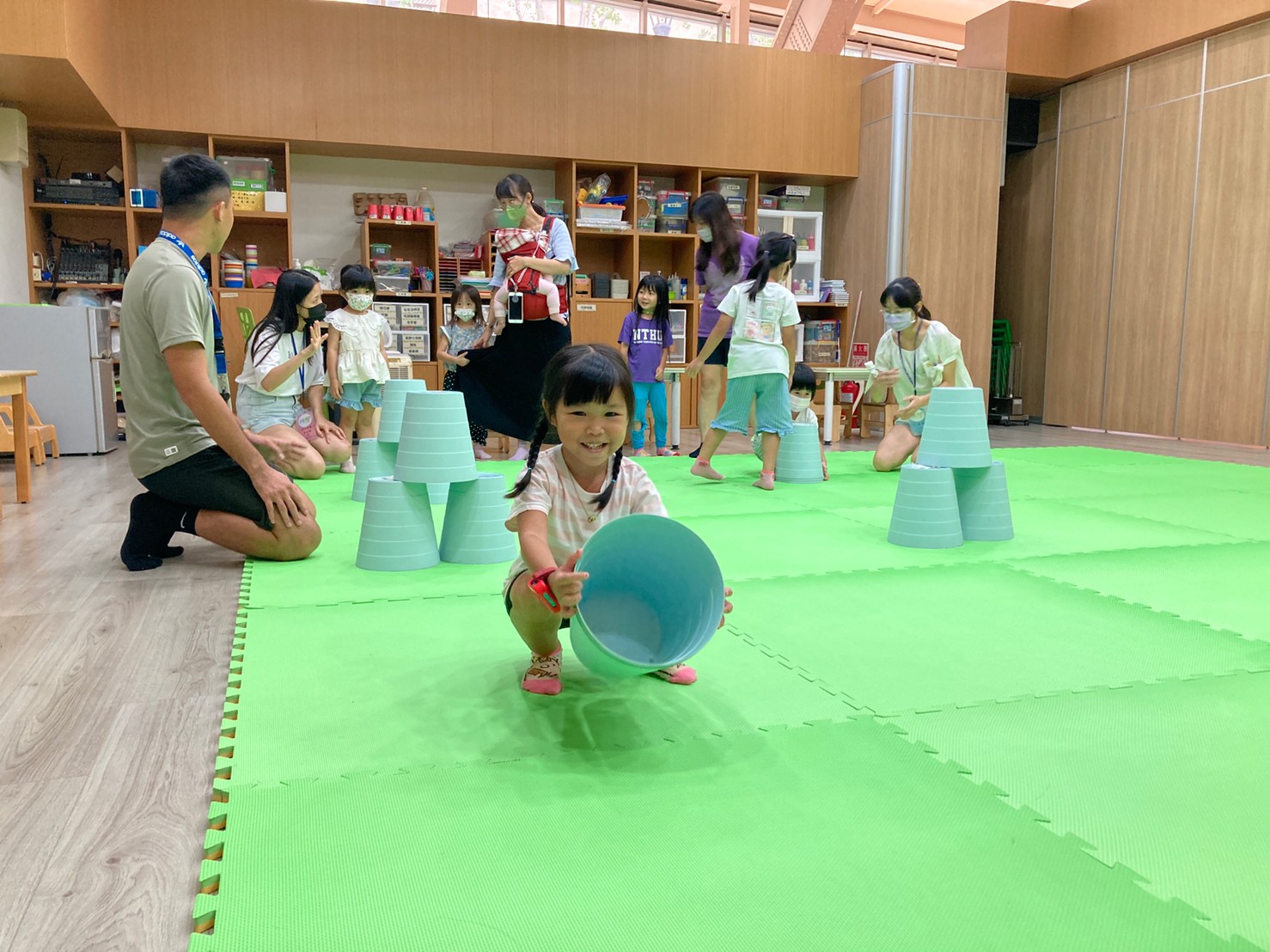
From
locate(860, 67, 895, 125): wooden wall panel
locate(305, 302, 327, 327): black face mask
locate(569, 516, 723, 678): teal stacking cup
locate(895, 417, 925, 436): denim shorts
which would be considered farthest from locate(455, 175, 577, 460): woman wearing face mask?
locate(860, 67, 895, 125): wooden wall panel

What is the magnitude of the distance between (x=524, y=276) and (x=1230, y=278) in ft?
19.5

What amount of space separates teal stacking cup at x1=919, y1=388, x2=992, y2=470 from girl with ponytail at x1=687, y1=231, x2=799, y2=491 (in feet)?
4.18

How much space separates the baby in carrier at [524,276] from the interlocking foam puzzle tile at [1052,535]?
2405 mm

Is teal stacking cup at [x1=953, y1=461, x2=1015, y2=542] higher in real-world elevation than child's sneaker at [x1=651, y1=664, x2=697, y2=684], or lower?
higher

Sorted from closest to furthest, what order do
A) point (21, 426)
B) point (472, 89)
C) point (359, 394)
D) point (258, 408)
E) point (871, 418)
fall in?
point (21, 426)
point (258, 408)
point (359, 394)
point (472, 89)
point (871, 418)

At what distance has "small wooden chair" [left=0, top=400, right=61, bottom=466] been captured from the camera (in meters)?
4.82

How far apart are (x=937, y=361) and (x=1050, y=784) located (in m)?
3.61

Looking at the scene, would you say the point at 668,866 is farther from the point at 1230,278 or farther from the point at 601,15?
the point at 601,15

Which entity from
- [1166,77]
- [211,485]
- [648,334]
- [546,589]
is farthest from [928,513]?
[1166,77]

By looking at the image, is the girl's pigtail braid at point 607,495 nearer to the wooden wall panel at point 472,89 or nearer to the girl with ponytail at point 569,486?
the girl with ponytail at point 569,486

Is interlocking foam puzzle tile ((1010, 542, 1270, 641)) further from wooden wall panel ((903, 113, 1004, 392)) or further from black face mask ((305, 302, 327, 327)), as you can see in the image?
wooden wall panel ((903, 113, 1004, 392))

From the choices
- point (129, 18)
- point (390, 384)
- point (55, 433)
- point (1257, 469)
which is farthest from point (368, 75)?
point (1257, 469)

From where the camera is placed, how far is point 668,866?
1180mm

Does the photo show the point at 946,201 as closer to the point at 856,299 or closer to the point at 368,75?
the point at 856,299
